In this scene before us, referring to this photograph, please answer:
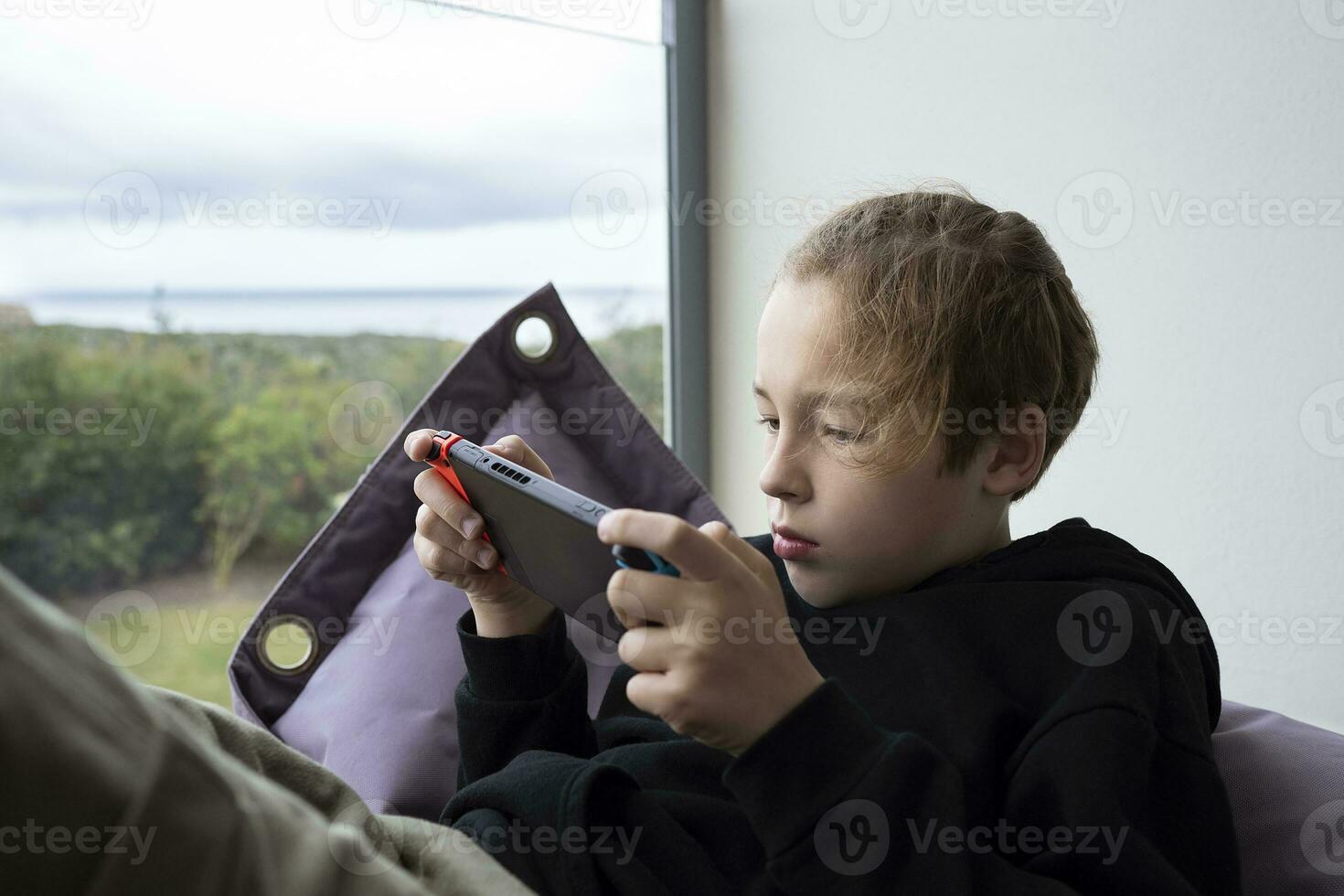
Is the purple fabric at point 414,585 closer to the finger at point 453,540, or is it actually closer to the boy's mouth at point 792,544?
the finger at point 453,540

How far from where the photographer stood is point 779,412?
89 cm

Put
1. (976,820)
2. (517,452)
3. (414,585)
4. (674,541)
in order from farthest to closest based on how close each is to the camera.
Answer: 1. (414,585)
2. (517,452)
3. (976,820)
4. (674,541)

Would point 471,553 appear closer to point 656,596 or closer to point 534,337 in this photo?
point 656,596

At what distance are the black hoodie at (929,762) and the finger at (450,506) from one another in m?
0.11

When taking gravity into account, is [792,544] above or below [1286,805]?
above

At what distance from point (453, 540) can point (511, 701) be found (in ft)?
0.49

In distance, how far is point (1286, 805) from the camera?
87 cm

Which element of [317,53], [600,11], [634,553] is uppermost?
[600,11]

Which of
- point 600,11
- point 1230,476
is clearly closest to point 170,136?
point 600,11

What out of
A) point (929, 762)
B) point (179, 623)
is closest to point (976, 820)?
point (929, 762)

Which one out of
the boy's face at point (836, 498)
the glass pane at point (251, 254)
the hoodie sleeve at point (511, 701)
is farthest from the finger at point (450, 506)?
the glass pane at point (251, 254)

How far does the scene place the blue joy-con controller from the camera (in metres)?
0.65

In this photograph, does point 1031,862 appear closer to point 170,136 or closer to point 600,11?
point 170,136

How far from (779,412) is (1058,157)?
74cm
